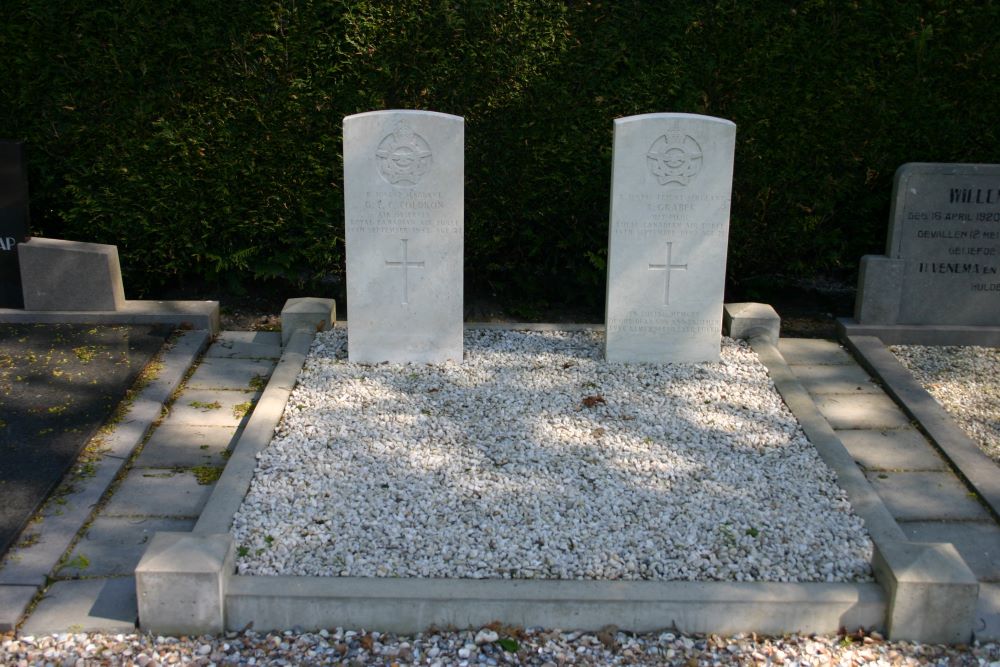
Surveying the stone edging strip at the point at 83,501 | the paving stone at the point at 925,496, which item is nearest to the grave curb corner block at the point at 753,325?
the paving stone at the point at 925,496

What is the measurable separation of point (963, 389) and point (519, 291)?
3.31 metres

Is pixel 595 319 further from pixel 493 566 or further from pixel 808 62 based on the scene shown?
pixel 493 566

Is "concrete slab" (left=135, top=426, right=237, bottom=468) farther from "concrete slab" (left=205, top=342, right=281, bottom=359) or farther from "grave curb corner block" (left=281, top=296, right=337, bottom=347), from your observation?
"grave curb corner block" (left=281, top=296, right=337, bottom=347)

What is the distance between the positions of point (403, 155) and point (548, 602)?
2.96 m

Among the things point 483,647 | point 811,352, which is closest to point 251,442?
point 483,647

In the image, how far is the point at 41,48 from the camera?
685 cm

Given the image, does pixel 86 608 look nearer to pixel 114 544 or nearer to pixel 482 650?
pixel 114 544

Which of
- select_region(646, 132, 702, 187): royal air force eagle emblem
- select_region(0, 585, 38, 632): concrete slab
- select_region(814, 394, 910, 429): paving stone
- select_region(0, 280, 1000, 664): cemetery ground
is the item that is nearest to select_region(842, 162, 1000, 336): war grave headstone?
select_region(814, 394, 910, 429): paving stone

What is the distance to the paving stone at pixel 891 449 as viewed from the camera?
16.3 ft

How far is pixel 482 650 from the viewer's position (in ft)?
11.7

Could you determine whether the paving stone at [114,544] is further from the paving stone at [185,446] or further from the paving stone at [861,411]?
the paving stone at [861,411]

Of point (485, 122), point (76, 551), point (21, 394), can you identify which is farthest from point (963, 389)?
point (21, 394)

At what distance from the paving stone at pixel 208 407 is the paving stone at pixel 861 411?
3.28 metres

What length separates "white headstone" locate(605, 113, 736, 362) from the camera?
5.73 m
